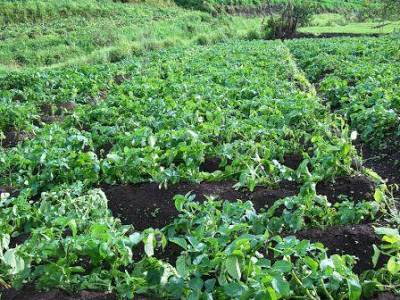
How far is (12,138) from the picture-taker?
7.99 m

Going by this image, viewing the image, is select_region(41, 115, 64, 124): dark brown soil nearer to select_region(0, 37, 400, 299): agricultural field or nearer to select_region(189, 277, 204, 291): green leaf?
select_region(0, 37, 400, 299): agricultural field

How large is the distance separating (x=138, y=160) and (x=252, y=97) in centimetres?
430

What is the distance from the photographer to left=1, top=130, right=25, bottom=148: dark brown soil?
7.78 metres

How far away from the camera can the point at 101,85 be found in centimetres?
1114

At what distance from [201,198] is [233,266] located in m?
1.98

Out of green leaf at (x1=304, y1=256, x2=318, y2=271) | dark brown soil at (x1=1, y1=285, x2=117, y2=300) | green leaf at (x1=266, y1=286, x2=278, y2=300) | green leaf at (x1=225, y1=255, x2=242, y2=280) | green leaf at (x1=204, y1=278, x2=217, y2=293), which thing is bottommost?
dark brown soil at (x1=1, y1=285, x2=117, y2=300)

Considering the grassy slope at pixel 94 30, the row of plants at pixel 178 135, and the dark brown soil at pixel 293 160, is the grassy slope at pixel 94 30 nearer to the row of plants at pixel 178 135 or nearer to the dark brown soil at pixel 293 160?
the row of plants at pixel 178 135

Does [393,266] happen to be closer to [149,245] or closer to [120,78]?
[149,245]

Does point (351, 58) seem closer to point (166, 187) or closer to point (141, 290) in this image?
point (166, 187)

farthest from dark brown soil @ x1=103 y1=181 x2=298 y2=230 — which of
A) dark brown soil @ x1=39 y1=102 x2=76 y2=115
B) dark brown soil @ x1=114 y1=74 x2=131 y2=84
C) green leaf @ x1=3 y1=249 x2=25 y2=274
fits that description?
dark brown soil @ x1=114 y1=74 x2=131 y2=84

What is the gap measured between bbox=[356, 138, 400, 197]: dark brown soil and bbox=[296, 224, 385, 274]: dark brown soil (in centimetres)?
191

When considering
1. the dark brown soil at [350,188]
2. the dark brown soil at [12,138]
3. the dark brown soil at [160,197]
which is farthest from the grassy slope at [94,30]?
the dark brown soil at [350,188]

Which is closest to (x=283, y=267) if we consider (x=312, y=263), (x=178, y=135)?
(x=312, y=263)

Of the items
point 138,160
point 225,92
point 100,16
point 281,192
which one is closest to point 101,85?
point 225,92
